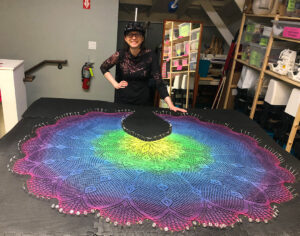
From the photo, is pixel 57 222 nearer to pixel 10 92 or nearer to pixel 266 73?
pixel 10 92

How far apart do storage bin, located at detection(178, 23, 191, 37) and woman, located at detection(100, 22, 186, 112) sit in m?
1.00

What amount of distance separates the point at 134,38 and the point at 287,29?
1.47m

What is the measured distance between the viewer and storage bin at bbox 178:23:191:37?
3.19 meters

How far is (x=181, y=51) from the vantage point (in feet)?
10.8

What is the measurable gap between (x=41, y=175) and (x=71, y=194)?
0.74 feet

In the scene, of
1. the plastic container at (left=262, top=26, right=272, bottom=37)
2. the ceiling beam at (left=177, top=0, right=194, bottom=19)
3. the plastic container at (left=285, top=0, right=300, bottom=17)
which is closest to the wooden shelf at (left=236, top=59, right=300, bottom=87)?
the plastic container at (left=262, top=26, right=272, bottom=37)

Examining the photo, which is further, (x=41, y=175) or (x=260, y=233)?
(x=41, y=175)

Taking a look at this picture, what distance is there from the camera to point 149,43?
14.0 feet

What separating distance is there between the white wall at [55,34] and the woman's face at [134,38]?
4.75ft


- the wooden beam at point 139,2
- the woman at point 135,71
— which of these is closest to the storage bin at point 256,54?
the woman at point 135,71

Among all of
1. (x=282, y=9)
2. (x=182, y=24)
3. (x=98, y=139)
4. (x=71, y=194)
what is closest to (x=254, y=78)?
(x=282, y=9)

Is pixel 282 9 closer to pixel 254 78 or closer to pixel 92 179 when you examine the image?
pixel 254 78

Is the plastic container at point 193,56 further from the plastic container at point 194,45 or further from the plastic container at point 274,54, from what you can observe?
the plastic container at point 274,54

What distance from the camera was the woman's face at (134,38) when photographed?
212 centimetres
